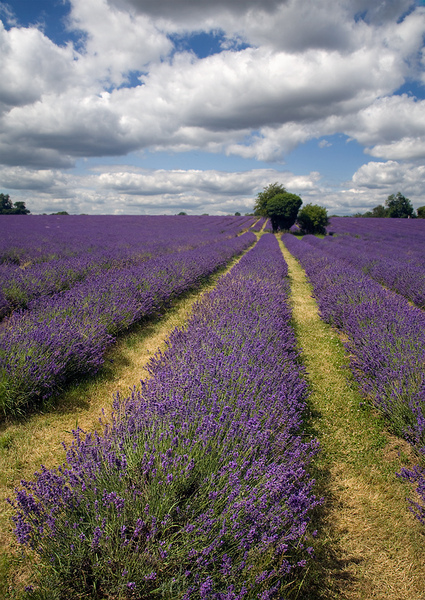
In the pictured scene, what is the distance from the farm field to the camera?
1192 millimetres

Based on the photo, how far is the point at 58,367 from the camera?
2.80 m

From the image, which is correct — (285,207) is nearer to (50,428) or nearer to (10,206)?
(50,428)

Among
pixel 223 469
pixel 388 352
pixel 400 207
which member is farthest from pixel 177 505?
pixel 400 207

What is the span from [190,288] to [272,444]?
607 centimetres

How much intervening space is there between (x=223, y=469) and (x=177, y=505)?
252mm

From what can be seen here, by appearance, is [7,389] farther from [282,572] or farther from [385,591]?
[385,591]

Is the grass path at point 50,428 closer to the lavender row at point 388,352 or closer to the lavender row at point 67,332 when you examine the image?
the lavender row at point 67,332

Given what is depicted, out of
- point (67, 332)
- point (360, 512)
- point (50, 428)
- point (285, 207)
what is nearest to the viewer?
point (360, 512)

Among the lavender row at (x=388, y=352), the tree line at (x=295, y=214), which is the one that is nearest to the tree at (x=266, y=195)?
the tree line at (x=295, y=214)

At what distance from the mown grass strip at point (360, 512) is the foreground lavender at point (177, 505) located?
0.23 meters

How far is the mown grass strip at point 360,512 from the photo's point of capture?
59.4 inches

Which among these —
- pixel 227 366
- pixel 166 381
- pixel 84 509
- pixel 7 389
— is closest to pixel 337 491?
pixel 227 366

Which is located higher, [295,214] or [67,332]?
[295,214]

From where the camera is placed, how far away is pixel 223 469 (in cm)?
144
